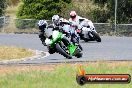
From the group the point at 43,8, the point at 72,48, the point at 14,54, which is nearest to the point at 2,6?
the point at 43,8

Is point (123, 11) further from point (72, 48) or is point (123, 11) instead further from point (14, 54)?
point (72, 48)

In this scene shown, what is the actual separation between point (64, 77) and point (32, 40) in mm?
17379

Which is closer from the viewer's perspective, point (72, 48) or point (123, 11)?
point (72, 48)

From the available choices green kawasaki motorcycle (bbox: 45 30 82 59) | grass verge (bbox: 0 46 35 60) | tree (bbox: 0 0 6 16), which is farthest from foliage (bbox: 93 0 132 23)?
green kawasaki motorcycle (bbox: 45 30 82 59)

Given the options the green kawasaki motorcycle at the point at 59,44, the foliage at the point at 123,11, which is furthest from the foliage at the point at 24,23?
the green kawasaki motorcycle at the point at 59,44

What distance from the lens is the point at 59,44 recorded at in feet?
38.5

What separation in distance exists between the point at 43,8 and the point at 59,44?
24.1 meters

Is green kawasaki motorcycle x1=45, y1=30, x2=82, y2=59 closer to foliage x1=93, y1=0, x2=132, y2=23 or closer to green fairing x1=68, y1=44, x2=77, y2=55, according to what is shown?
green fairing x1=68, y1=44, x2=77, y2=55

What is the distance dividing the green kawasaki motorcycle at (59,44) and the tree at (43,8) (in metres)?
22.9

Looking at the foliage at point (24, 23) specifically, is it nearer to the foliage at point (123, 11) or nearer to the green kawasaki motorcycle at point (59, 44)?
the foliage at point (123, 11)

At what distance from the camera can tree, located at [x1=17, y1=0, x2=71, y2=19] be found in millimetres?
35438

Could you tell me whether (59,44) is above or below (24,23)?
above

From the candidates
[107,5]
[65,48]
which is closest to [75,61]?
[65,48]

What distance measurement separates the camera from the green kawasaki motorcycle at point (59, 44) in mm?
11312
